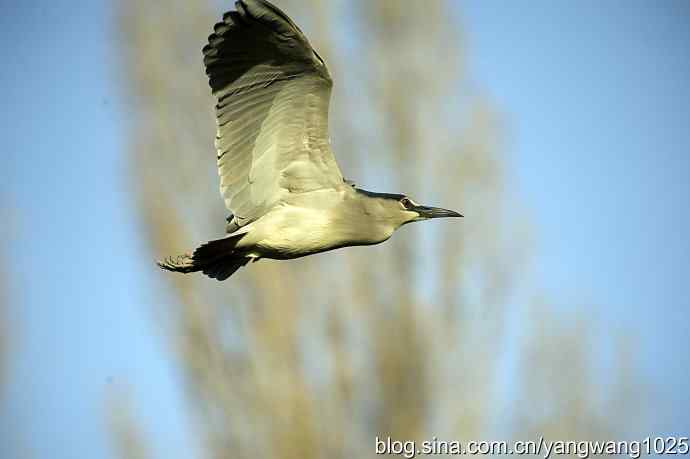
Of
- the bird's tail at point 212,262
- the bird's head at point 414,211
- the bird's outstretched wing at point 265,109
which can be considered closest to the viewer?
the bird's outstretched wing at point 265,109

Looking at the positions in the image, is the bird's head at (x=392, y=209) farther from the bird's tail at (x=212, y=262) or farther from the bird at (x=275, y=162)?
the bird's tail at (x=212, y=262)

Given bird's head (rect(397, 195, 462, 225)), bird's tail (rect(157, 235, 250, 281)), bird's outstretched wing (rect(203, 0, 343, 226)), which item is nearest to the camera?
bird's outstretched wing (rect(203, 0, 343, 226))

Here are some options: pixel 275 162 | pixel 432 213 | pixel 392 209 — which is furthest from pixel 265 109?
pixel 432 213

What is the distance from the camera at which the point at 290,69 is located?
4297mm

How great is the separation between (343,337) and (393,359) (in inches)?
17.5

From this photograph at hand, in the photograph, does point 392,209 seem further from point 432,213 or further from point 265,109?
point 265,109

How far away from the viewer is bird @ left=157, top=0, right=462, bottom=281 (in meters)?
4.29

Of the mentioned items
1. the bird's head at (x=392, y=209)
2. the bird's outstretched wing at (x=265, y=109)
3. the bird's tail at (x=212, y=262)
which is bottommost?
the bird's tail at (x=212, y=262)

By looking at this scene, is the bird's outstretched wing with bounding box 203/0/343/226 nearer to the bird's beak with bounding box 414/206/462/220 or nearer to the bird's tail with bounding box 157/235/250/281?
the bird's tail with bounding box 157/235/250/281

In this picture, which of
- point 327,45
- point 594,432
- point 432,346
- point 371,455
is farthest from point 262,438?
point 327,45

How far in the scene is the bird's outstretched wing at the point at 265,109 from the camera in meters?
4.22

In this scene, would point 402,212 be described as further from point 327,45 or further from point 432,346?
point 327,45

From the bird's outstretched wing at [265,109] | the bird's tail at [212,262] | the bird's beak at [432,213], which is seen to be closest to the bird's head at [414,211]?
the bird's beak at [432,213]

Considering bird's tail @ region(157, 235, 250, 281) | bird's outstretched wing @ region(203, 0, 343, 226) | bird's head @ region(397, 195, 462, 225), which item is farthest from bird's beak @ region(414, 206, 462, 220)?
bird's tail @ region(157, 235, 250, 281)
